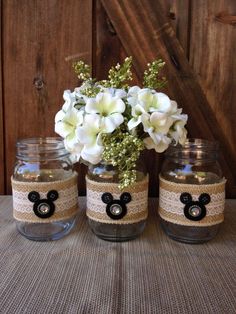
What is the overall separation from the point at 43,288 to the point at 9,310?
0.23 feet

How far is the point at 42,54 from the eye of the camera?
0.96 metres

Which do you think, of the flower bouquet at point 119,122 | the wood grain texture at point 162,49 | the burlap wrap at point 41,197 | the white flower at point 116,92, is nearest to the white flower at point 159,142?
the flower bouquet at point 119,122

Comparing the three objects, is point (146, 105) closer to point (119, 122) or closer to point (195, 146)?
point (119, 122)

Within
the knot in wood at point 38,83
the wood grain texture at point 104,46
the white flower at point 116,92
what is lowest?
the white flower at point 116,92

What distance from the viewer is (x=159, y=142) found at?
2.11 ft

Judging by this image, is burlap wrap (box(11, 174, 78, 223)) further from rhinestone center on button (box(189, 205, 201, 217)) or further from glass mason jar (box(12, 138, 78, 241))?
rhinestone center on button (box(189, 205, 201, 217))

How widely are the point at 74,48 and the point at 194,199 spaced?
0.55 metres

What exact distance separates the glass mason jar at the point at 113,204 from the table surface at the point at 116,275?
0.08ft

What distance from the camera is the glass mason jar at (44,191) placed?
715 millimetres

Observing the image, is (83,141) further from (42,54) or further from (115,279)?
(42,54)

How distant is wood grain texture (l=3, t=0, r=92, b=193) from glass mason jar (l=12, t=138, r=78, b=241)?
0.21 metres

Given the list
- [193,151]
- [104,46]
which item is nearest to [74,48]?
[104,46]

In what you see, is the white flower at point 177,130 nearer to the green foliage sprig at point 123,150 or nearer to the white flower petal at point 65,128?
the green foliage sprig at point 123,150

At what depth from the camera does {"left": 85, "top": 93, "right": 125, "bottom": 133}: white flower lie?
2.02ft
